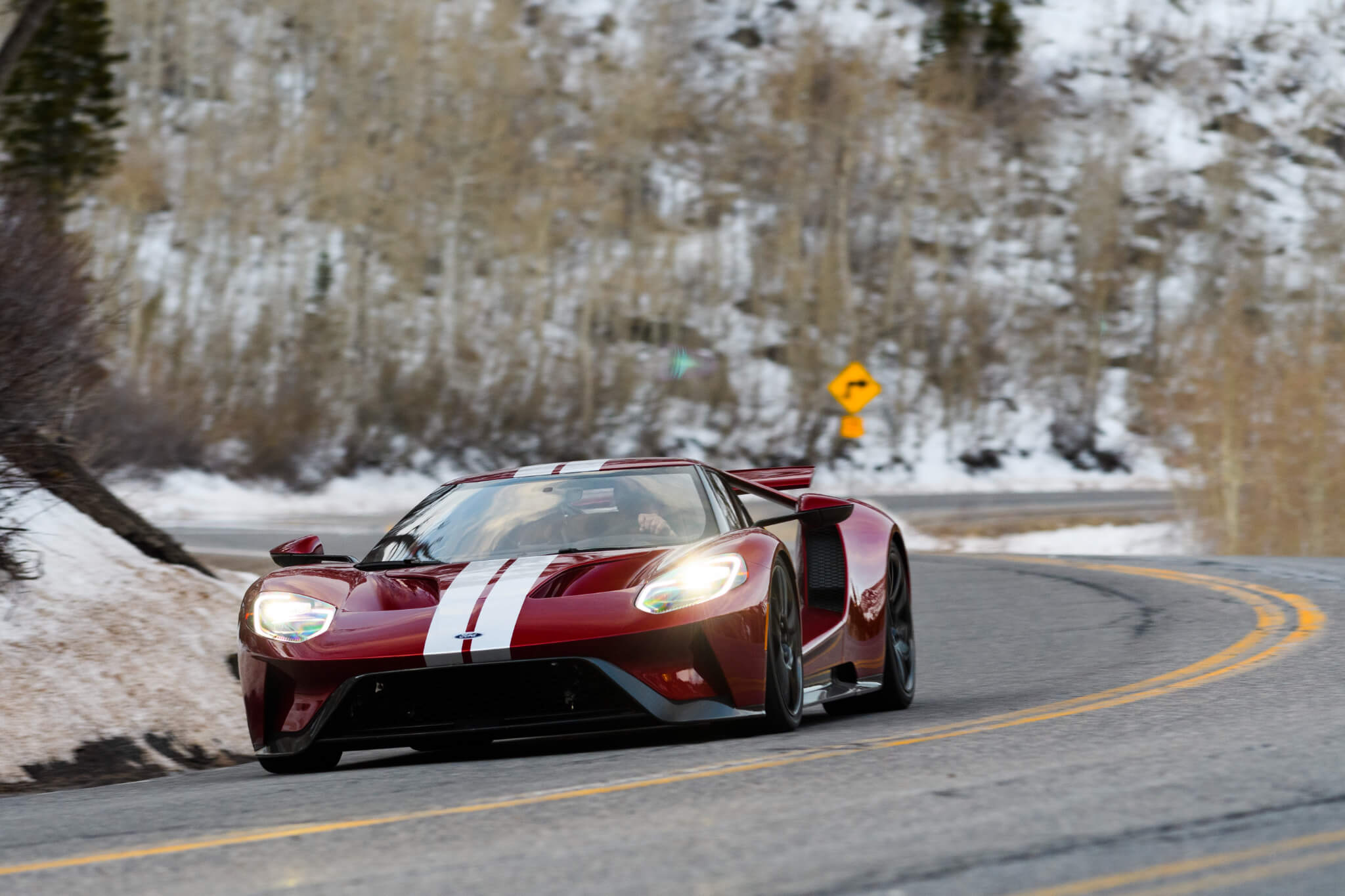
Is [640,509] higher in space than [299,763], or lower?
higher

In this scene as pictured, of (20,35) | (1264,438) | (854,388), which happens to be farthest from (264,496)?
(20,35)

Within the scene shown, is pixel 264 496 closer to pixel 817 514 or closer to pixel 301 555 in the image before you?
pixel 301 555

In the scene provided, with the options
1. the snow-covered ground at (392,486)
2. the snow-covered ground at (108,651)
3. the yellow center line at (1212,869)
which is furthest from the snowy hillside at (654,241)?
the yellow center line at (1212,869)

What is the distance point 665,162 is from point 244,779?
195 ft

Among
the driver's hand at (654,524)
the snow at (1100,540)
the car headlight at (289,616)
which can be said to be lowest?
the snow at (1100,540)

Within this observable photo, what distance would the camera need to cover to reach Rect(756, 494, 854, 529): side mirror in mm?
6961

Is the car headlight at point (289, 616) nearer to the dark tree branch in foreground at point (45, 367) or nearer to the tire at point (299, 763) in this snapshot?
the tire at point (299, 763)

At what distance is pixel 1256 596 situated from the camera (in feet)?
40.1

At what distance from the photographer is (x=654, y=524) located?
269 inches

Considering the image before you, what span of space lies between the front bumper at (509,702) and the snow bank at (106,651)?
2.25 metres

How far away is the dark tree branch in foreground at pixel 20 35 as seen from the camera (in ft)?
40.9

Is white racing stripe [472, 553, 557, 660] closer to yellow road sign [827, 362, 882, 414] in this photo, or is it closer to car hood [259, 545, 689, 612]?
car hood [259, 545, 689, 612]

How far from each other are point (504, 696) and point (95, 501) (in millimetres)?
6048

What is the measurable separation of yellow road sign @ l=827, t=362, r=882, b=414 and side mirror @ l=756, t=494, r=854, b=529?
22.7 m
